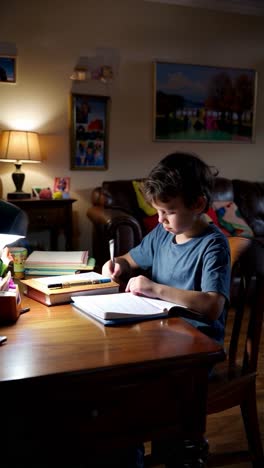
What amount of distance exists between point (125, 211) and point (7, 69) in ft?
5.11

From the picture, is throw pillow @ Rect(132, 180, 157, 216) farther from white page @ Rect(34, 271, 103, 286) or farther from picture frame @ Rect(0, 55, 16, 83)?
white page @ Rect(34, 271, 103, 286)

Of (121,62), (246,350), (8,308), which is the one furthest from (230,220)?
(8,308)

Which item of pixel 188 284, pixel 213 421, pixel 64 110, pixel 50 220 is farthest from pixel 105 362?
pixel 64 110

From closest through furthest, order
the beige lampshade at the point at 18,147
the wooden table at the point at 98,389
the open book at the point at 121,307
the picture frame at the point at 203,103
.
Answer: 1. the wooden table at the point at 98,389
2. the open book at the point at 121,307
3. the beige lampshade at the point at 18,147
4. the picture frame at the point at 203,103

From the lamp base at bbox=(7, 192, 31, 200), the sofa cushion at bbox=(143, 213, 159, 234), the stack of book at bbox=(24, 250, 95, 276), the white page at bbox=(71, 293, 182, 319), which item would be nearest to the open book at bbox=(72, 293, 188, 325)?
the white page at bbox=(71, 293, 182, 319)

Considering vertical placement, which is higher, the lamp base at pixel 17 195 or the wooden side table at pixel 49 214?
the lamp base at pixel 17 195

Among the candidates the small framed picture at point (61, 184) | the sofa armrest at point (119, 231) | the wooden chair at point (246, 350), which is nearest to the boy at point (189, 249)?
the wooden chair at point (246, 350)

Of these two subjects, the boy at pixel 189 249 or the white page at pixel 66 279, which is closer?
the boy at pixel 189 249

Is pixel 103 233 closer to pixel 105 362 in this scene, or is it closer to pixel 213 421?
pixel 213 421

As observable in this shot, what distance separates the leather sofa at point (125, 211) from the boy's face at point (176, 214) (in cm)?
180

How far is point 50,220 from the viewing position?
357 cm

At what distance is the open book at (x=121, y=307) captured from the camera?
950mm

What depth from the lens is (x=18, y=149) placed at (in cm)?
345

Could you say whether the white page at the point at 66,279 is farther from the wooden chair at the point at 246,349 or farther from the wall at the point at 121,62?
the wall at the point at 121,62
